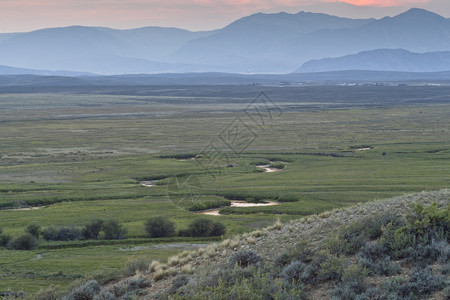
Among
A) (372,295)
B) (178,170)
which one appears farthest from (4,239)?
(178,170)

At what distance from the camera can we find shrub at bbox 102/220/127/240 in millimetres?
Answer: 36312

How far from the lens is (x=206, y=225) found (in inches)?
1460

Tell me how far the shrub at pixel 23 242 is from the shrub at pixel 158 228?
7.05 meters

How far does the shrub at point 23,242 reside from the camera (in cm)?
3312

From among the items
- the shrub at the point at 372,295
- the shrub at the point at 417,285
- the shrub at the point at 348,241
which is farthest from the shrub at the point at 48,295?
the shrub at the point at 417,285

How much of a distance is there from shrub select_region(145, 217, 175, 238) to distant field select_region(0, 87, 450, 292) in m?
0.87

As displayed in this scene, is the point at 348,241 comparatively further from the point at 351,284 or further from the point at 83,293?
the point at 83,293

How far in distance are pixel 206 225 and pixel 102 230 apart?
6542 mm

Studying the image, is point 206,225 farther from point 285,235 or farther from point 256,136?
point 256,136

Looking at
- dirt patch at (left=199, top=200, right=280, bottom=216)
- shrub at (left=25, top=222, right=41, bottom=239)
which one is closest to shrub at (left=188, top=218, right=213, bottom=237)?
dirt patch at (left=199, top=200, right=280, bottom=216)

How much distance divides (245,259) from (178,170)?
1833 inches

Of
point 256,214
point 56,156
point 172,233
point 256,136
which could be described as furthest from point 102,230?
point 256,136

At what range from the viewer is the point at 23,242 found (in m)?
33.2

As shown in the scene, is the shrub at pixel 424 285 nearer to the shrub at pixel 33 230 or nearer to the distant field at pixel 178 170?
the distant field at pixel 178 170
